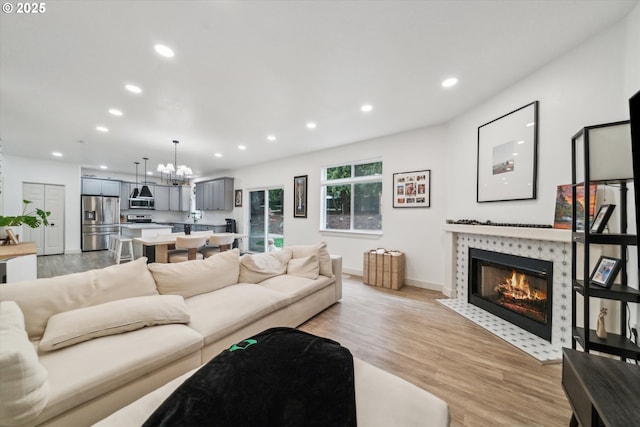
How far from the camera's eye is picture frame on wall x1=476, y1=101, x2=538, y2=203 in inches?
97.4

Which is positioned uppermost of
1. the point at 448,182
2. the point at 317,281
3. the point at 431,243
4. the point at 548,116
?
the point at 548,116

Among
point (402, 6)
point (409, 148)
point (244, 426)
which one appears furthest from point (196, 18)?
point (409, 148)

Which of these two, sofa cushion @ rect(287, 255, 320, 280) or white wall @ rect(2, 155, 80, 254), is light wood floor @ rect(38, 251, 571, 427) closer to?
sofa cushion @ rect(287, 255, 320, 280)

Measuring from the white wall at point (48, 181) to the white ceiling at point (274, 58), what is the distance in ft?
10.7

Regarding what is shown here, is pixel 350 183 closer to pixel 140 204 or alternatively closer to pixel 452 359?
pixel 452 359

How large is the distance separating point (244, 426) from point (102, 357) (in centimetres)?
96

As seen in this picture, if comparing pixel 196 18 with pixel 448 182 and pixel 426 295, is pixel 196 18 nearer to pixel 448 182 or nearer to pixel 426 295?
pixel 448 182

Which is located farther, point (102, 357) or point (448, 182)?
point (448, 182)

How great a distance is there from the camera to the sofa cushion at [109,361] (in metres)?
1.08

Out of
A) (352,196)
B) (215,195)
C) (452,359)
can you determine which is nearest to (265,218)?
(215,195)

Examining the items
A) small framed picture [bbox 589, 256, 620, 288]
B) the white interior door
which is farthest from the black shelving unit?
the white interior door

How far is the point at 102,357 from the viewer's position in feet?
4.14

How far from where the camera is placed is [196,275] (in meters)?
2.27

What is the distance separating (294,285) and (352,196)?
9.12 ft
